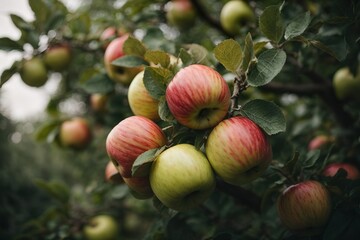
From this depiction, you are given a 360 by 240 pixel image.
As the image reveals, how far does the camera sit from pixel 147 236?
1.75 metres

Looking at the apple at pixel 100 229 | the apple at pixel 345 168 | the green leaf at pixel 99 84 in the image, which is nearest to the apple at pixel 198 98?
the apple at pixel 345 168

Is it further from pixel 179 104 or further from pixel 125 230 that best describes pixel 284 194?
pixel 125 230

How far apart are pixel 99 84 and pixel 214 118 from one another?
100cm

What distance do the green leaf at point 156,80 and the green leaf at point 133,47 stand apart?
329 millimetres

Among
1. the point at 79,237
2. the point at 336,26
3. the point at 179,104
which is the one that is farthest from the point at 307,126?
the point at 79,237

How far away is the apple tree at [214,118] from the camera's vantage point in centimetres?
113

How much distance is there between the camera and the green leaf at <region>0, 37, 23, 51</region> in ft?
6.36

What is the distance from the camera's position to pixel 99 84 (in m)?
1.96

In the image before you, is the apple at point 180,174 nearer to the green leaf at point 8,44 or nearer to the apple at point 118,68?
the apple at point 118,68

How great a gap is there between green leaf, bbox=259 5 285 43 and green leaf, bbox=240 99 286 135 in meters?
0.28

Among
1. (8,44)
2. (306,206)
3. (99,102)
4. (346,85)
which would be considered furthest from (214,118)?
(99,102)

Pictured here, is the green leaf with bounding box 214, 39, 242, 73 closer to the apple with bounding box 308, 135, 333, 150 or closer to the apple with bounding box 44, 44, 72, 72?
the apple with bounding box 308, 135, 333, 150

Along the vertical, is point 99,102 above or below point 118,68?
below

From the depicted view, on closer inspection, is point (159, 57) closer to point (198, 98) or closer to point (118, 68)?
point (198, 98)
